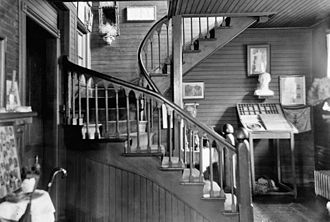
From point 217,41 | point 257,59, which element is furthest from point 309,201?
point 217,41

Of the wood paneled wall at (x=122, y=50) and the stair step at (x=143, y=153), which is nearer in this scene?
the stair step at (x=143, y=153)

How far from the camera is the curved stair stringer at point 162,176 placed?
12.6 ft

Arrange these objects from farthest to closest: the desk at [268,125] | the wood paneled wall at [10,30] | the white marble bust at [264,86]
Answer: the white marble bust at [264,86]
the desk at [268,125]
the wood paneled wall at [10,30]

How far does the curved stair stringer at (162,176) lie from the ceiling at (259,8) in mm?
2297

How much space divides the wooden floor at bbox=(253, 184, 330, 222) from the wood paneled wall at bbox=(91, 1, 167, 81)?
12.3 ft

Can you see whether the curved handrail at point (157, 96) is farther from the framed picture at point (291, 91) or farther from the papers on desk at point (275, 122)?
the framed picture at point (291, 91)

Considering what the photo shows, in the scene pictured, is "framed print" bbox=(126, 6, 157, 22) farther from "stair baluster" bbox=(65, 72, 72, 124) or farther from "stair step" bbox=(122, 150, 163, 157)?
"stair step" bbox=(122, 150, 163, 157)

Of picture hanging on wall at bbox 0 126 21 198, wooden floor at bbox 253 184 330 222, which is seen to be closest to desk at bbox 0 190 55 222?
picture hanging on wall at bbox 0 126 21 198

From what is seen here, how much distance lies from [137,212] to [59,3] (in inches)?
118

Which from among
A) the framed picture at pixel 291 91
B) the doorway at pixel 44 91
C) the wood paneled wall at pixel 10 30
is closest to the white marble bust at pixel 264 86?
the framed picture at pixel 291 91

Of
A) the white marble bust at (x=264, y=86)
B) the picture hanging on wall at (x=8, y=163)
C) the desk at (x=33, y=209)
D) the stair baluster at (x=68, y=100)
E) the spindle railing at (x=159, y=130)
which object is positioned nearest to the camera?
the desk at (x=33, y=209)

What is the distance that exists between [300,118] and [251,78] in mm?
1271

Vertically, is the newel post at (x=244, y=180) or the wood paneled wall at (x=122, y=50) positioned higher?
the wood paneled wall at (x=122, y=50)

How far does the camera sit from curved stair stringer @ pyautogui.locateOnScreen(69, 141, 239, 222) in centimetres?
385
